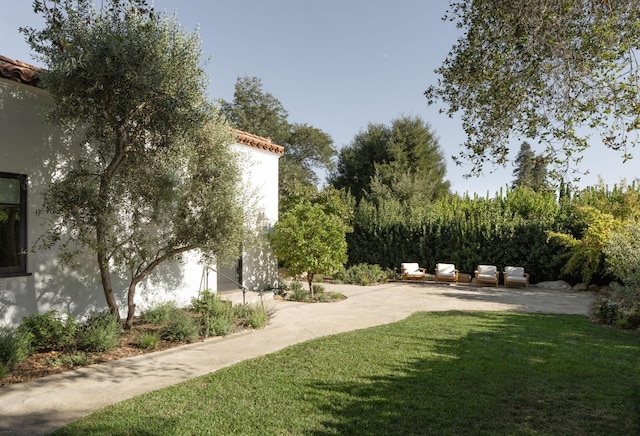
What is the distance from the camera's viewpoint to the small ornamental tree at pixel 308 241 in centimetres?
1205

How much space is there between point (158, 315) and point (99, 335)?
6.39 feet

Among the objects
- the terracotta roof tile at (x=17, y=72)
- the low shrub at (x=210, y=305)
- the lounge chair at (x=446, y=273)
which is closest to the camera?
the terracotta roof tile at (x=17, y=72)

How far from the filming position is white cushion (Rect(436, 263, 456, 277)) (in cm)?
1767

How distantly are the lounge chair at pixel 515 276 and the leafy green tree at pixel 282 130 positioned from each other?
19015mm

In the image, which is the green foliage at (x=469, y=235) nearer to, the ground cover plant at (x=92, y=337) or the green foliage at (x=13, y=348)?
the ground cover plant at (x=92, y=337)

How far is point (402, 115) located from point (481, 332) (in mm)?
26452

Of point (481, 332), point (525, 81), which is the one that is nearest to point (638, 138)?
point (525, 81)

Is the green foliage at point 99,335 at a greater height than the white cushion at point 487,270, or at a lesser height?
lesser

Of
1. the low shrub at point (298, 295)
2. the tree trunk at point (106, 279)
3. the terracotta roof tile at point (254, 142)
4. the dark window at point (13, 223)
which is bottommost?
the low shrub at point (298, 295)

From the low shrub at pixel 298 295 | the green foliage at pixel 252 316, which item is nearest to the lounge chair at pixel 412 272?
the low shrub at pixel 298 295

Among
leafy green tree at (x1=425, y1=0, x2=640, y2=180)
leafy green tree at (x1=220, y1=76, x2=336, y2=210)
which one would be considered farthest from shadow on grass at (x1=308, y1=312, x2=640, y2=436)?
leafy green tree at (x1=220, y1=76, x2=336, y2=210)

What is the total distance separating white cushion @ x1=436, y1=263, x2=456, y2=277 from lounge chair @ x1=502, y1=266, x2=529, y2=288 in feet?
6.67

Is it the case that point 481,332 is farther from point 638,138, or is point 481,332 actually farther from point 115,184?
point 115,184

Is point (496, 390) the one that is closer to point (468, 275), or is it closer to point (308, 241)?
point (308, 241)
